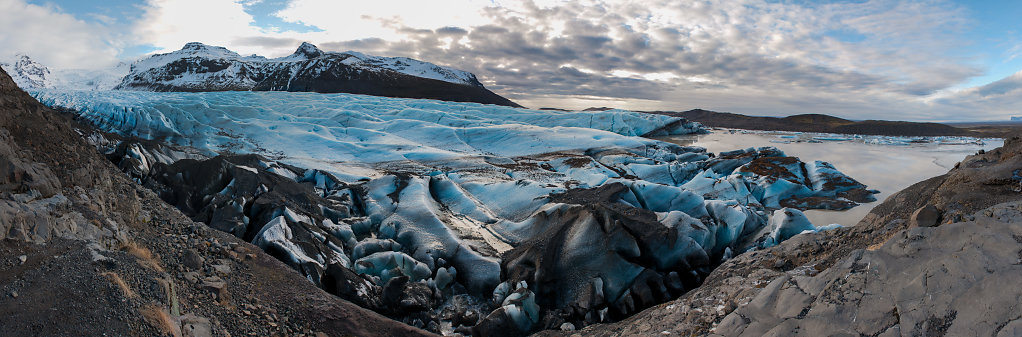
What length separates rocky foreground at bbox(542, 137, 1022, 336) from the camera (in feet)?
8.67

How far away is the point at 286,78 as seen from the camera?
7631 centimetres

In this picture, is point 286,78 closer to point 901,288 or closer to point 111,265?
point 111,265

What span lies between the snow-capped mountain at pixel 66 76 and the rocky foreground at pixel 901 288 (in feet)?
256

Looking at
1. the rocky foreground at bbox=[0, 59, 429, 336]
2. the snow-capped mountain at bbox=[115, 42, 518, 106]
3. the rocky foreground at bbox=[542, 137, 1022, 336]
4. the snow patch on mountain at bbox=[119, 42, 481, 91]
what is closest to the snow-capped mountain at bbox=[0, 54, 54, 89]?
the snow patch on mountain at bbox=[119, 42, 481, 91]

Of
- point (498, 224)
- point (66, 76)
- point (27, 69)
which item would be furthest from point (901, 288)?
point (27, 69)

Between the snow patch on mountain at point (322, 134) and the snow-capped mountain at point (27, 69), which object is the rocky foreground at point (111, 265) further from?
the snow-capped mountain at point (27, 69)

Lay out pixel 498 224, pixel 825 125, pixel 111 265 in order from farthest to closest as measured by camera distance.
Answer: pixel 825 125, pixel 498 224, pixel 111 265

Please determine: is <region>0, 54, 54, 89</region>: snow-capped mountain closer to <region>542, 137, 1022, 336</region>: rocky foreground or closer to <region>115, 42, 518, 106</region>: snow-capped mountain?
<region>115, 42, 518, 106</region>: snow-capped mountain

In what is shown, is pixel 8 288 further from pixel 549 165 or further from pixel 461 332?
pixel 549 165

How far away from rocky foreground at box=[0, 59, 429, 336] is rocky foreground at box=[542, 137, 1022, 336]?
3.21 m

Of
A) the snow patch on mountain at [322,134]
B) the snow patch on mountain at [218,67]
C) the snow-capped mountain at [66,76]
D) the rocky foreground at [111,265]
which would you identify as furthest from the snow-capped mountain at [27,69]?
the rocky foreground at [111,265]

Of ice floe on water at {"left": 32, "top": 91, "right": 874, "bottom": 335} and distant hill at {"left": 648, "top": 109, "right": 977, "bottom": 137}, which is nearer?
ice floe on water at {"left": 32, "top": 91, "right": 874, "bottom": 335}

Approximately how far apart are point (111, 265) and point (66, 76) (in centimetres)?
14061

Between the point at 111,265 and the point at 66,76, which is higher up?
the point at 66,76
